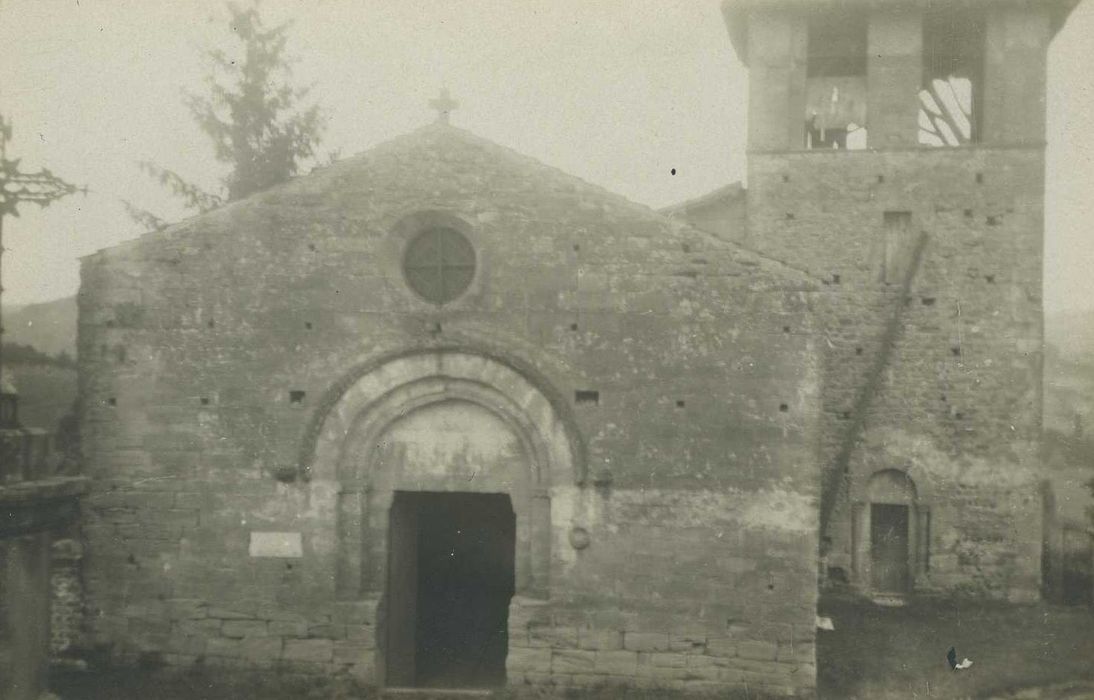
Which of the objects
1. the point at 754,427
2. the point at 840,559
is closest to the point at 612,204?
the point at 754,427

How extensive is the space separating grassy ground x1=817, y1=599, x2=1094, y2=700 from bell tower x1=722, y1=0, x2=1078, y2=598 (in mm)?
663

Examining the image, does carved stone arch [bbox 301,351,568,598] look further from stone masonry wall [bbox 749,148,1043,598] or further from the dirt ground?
stone masonry wall [bbox 749,148,1043,598]

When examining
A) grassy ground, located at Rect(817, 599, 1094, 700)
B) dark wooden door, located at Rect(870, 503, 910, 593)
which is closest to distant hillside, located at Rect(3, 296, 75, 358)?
dark wooden door, located at Rect(870, 503, 910, 593)

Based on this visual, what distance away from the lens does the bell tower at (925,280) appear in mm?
13219

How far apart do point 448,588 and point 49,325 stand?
1986cm

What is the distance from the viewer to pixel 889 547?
1353cm

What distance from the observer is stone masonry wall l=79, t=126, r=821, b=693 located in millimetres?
8945

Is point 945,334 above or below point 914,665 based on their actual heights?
above

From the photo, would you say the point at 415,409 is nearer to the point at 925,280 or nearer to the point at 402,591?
the point at 402,591

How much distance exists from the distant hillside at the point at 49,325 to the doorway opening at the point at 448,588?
14645 mm

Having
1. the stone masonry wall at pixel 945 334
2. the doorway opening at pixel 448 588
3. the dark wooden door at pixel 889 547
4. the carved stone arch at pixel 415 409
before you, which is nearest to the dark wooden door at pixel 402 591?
the doorway opening at pixel 448 588

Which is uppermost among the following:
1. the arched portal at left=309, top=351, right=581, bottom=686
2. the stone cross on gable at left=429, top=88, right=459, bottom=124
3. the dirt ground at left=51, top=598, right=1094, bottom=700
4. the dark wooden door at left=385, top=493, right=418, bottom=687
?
the stone cross on gable at left=429, top=88, right=459, bottom=124

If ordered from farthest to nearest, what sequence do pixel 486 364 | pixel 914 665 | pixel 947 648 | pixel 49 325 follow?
pixel 49 325 → pixel 947 648 → pixel 914 665 → pixel 486 364

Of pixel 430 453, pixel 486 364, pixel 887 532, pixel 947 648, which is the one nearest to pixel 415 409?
pixel 430 453
